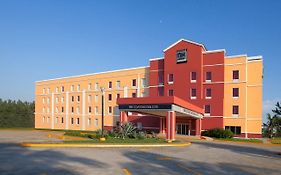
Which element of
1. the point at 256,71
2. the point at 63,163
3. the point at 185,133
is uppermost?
the point at 256,71

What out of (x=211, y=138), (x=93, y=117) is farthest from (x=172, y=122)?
(x=93, y=117)

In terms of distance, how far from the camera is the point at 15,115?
3671 inches

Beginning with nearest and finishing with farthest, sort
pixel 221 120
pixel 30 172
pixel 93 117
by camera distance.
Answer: pixel 30 172
pixel 221 120
pixel 93 117

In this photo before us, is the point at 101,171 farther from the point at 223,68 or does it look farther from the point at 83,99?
the point at 83,99

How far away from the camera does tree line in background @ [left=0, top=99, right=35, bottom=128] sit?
296 ft

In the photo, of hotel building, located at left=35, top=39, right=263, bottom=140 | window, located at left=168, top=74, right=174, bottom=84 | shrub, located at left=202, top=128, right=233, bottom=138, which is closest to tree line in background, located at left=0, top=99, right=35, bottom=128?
hotel building, located at left=35, top=39, right=263, bottom=140

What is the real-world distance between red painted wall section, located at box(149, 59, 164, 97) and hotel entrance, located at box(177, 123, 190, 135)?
7435 mm

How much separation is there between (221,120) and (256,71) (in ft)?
30.8

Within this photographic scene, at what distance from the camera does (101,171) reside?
43.6 feet

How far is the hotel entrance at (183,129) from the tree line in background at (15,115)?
212ft

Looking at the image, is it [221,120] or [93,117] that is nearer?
[221,120]

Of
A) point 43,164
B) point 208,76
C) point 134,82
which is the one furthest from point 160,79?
point 43,164

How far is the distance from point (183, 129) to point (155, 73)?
1152 cm

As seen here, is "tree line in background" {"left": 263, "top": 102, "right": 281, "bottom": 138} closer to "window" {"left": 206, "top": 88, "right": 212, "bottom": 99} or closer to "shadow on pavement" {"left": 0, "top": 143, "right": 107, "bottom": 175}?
"window" {"left": 206, "top": 88, "right": 212, "bottom": 99}
